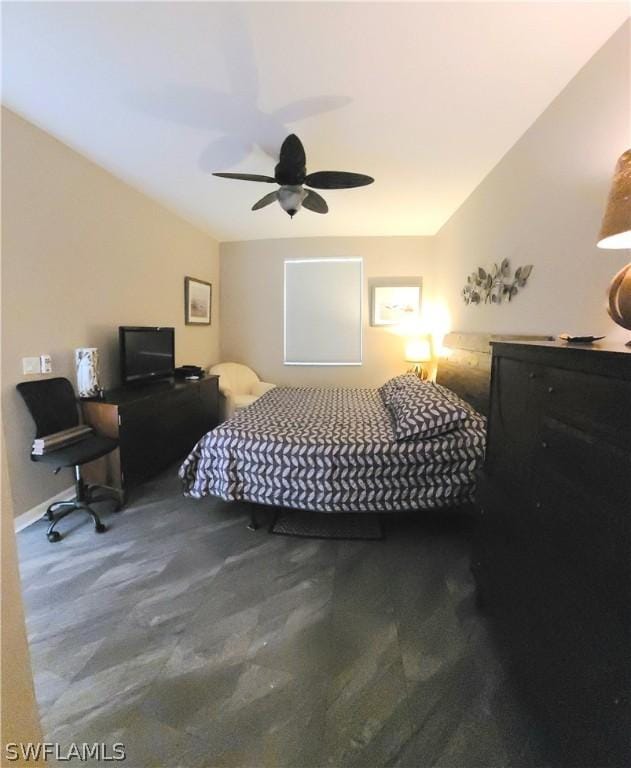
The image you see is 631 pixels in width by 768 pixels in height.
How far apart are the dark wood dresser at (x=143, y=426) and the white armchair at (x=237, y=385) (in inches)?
22.9

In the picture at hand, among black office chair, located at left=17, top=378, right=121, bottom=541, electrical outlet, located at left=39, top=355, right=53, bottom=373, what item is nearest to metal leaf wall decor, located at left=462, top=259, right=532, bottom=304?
black office chair, located at left=17, top=378, right=121, bottom=541

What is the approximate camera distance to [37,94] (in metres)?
1.92

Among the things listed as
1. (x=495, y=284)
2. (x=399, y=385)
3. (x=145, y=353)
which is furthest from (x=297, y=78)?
(x=145, y=353)

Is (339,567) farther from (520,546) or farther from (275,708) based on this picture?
(520,546)

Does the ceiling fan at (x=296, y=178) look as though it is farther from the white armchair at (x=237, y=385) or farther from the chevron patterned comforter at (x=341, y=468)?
the white armchair at (x=237, y=385)

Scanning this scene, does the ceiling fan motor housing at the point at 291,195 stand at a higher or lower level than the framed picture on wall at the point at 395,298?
higher

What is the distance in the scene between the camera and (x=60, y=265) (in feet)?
8.02

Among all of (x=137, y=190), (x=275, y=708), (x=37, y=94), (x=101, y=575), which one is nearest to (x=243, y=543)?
(x=101, y=575)

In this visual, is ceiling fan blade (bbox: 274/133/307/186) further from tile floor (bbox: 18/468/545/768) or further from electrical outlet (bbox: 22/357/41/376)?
tile floor (bbox: 18/468/545/768)

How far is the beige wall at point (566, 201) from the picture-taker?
1.44 metres

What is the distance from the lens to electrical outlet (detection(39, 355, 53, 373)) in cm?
233

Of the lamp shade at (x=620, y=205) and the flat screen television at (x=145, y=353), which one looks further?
the flat screen television at (x=145, y=353)

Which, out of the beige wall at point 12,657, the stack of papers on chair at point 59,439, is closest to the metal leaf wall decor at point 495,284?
the beige wall at point 12,657

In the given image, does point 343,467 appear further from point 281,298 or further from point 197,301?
point 281,298
